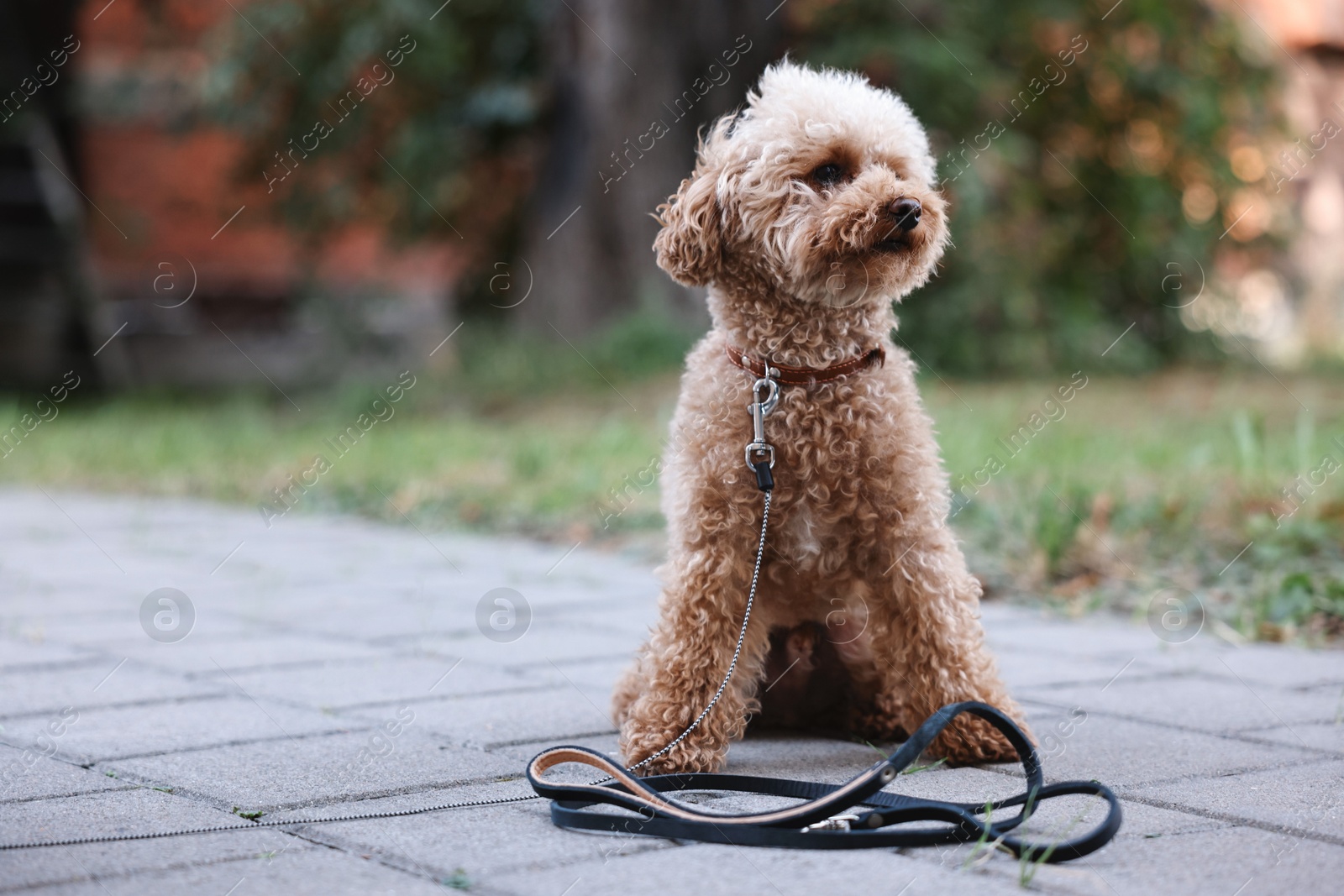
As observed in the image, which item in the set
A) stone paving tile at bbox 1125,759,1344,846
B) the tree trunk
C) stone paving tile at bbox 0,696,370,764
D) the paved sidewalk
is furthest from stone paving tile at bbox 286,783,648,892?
the tree trunk

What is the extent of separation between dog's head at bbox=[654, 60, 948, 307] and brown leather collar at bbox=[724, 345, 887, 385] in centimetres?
12

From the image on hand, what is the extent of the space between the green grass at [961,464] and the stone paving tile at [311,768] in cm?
255

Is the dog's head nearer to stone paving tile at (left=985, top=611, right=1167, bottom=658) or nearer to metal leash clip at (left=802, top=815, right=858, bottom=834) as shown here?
metal leash clip at (left=802, top=815, right=858, bottom=834)

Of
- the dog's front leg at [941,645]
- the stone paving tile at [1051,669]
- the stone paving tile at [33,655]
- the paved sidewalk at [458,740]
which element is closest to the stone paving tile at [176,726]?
the paved sidewalk at [458,740]

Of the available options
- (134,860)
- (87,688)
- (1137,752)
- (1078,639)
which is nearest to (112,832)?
(134,860)

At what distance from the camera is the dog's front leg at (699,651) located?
2.79m

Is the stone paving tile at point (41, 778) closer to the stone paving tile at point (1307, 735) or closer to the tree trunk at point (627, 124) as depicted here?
the stone paving tile at point (1307, 735)

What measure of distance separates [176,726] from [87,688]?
0.53 meters

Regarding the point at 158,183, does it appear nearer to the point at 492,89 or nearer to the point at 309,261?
the point at 309,261

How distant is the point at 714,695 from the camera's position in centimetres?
283

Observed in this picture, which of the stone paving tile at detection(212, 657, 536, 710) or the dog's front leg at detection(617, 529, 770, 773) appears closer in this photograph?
the dog's front leg at detection(617, 529, 770, 773)

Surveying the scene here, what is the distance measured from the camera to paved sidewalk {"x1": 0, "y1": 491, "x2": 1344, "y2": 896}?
2.09 m

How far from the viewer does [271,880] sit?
204 cm

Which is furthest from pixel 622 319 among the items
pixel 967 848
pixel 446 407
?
pixel 967 848
